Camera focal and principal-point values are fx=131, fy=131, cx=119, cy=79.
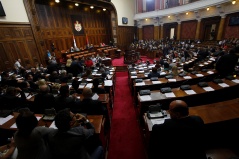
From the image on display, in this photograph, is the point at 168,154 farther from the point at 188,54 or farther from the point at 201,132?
the point at 188,54

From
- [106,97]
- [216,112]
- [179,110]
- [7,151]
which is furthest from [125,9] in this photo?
[7,151]

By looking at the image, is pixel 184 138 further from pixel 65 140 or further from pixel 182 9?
pixel 182 9

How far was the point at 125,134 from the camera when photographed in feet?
11.4

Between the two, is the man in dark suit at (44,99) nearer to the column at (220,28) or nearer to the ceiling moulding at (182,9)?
the ceiling moulding at (182,9)

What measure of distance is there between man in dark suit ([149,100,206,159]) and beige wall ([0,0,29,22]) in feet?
32.1

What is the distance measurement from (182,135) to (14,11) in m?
10.2

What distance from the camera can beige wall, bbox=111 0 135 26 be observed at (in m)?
14.6

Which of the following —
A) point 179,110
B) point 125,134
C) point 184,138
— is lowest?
point 125,134

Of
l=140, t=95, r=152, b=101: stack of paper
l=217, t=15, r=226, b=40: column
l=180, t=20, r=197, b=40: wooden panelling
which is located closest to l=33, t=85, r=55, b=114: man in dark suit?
l=140, t=95, r=152, b=101: stack of paper

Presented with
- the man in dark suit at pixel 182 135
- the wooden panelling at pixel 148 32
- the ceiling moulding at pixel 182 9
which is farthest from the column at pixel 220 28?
the man in dark suit at pixel 182 135

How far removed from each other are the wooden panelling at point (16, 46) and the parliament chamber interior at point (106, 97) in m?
0.05

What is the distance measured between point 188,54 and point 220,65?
14.4 feet

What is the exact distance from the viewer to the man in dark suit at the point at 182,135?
1.57 meters

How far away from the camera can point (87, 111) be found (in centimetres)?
285
